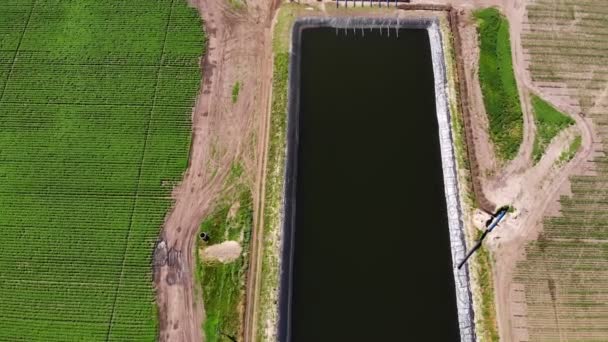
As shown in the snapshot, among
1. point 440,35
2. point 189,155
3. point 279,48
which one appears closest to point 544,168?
point 440,35

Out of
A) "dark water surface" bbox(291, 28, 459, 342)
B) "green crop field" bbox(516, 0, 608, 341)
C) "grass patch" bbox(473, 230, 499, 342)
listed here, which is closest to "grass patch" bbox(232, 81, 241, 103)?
"dark water surface" bbox(291, 28, 459, 342)

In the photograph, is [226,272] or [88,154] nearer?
[226,272]

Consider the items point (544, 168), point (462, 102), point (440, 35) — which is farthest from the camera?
Answer: point (440, 35)

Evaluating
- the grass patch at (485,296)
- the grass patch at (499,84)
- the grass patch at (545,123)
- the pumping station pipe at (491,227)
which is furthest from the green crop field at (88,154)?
the grass patch at (545,123)

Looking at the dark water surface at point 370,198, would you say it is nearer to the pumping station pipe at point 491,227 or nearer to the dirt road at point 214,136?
the pumping station pipe at point 491,227

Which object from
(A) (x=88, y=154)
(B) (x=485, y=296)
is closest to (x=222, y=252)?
(A) (x=88, y=154)

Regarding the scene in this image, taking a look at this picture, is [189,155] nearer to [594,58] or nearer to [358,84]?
[358,84]

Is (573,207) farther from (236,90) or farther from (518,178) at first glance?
(236,90)
